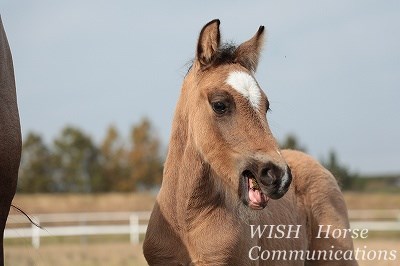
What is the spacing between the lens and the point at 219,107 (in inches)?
195

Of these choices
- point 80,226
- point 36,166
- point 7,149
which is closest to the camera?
point 7,149

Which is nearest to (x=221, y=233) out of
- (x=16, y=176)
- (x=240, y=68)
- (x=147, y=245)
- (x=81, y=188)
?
(x=147, y=245)

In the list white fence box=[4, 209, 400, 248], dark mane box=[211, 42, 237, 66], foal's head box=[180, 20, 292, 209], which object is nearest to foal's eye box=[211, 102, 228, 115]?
foal's head box=[180, 20, 292, 209]

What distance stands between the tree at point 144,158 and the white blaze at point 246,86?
43645mm

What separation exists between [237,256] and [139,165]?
4751cm

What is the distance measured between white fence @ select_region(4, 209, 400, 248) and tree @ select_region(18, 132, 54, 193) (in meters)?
25.2

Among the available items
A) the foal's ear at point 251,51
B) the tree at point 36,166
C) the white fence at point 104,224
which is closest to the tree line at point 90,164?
the tree at point 36,166

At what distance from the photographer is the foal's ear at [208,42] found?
515cm

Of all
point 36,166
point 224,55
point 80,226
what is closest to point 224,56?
point 224,55

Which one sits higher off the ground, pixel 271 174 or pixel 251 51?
pixel 251 51

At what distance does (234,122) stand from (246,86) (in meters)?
0.25

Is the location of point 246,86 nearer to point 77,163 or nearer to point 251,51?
point 251,51

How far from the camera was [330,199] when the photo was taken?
6.89 meters

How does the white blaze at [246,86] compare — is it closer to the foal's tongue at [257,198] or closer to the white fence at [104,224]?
the foal's tongue at [257,198]
